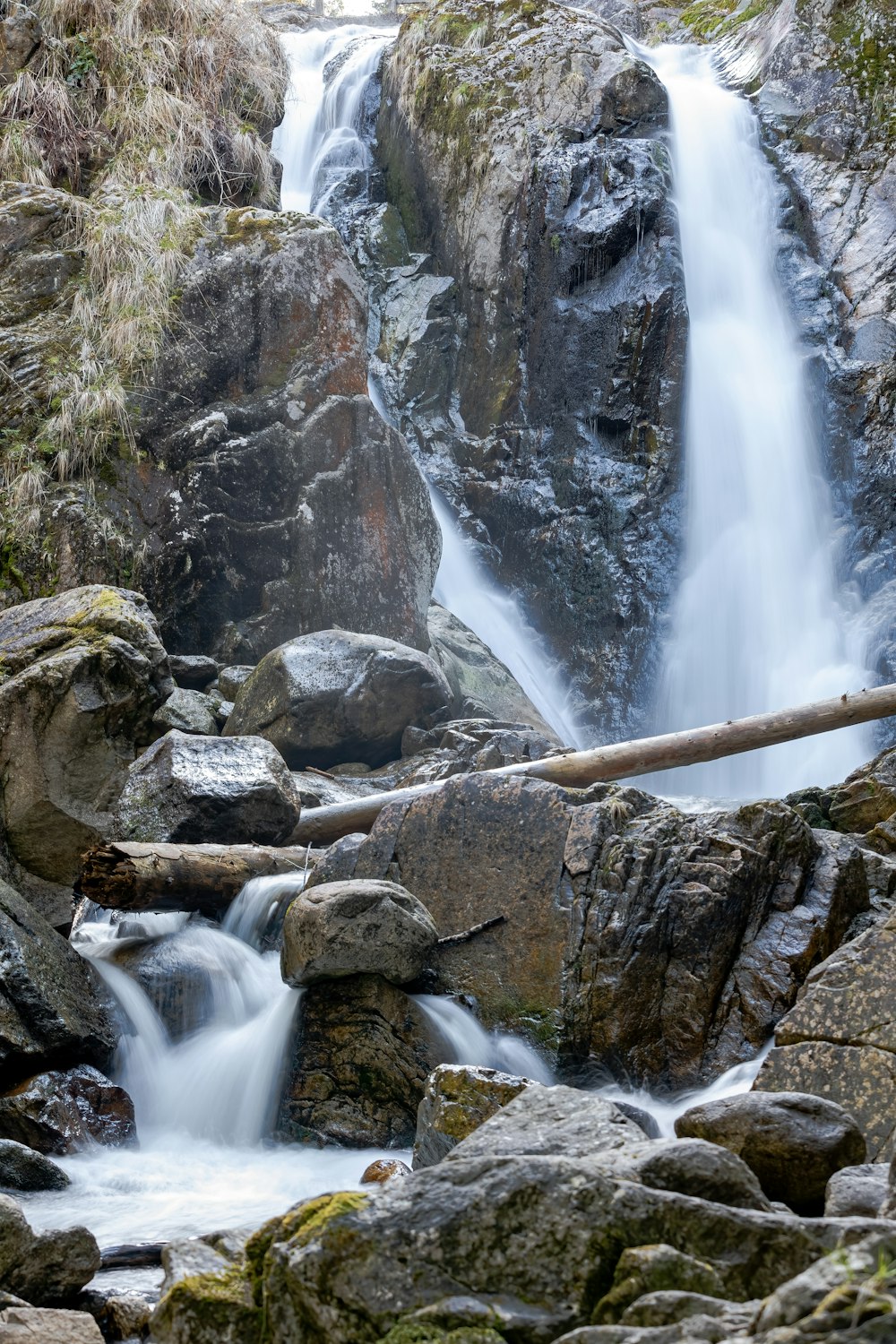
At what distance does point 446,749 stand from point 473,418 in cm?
731

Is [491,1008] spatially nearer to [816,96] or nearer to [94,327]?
[94,327]

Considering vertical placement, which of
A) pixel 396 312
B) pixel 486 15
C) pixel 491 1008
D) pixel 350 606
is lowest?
pixel 491 1008

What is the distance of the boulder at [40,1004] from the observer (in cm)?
493

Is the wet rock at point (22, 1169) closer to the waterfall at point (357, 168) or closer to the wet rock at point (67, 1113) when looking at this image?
the wet rock at point (67, 1113)

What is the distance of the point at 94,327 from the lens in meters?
11.9

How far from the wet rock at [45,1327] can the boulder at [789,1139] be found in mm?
1591

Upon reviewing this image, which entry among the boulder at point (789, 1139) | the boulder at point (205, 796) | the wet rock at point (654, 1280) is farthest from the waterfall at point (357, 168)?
the wet rock at point (654, 1280)

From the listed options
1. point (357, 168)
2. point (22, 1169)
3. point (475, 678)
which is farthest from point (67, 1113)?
point (357, 168)

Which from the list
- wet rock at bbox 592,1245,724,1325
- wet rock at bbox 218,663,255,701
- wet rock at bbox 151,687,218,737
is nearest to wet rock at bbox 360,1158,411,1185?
wet rock at bbox 592,1245,724,1325

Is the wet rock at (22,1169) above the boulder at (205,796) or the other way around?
the other way around

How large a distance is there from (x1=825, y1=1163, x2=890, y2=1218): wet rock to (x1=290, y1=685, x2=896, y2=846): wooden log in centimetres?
474

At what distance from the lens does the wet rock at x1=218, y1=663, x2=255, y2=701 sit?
33.2 ft

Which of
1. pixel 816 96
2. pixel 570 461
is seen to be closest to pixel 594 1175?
pixel 570 461

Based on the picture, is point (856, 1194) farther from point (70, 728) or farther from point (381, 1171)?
point (70, 728)
